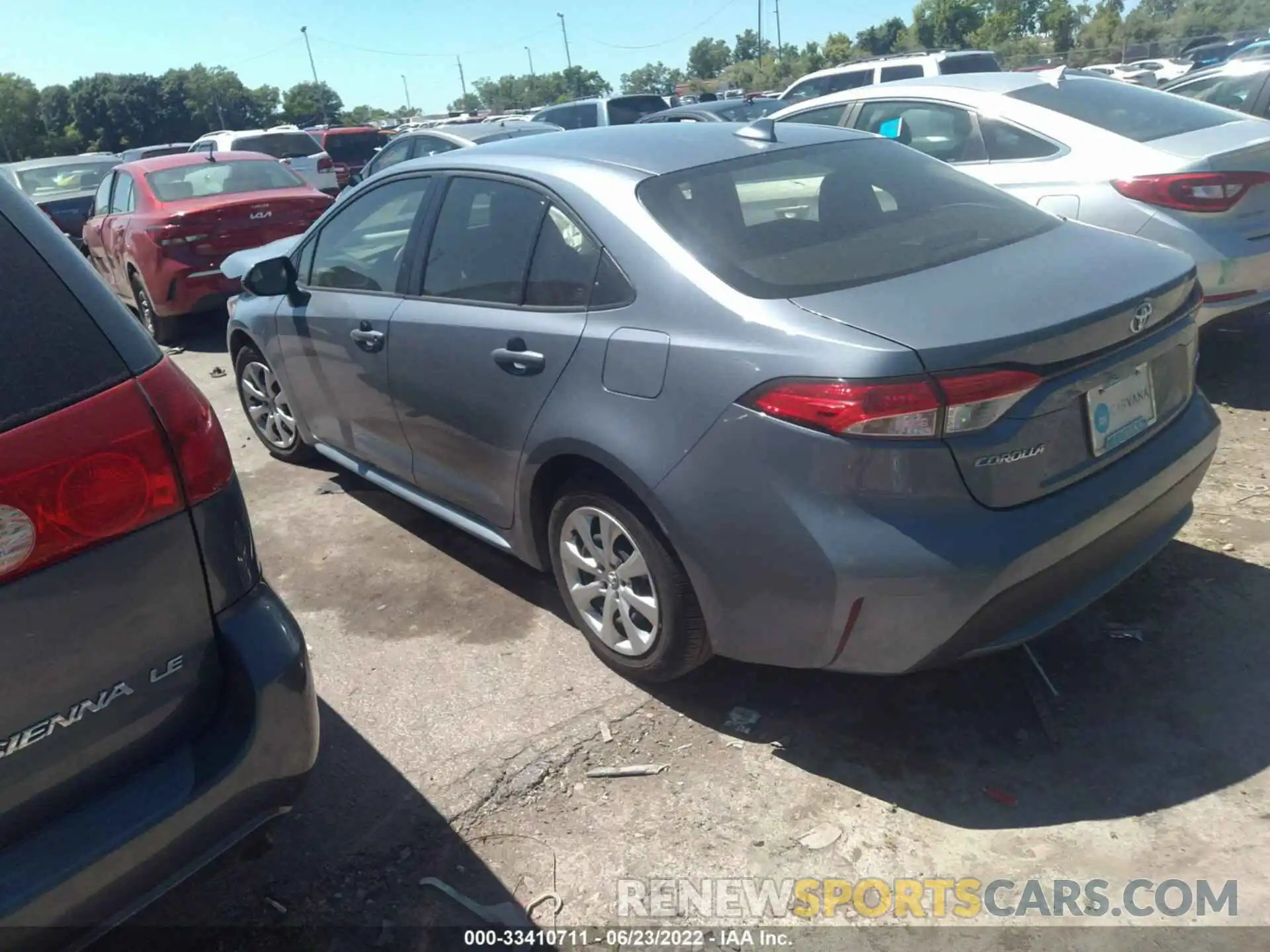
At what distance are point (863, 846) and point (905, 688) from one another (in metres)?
0.71

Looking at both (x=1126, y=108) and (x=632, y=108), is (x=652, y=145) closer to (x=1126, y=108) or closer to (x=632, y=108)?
(x=1126, y=108)

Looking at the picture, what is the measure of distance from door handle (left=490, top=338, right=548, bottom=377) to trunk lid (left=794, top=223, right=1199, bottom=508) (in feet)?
3.06

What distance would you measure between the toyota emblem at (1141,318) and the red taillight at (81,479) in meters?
2.44

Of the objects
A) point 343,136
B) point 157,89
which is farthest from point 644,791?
point 157,89

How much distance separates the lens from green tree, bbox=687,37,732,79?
118 metres

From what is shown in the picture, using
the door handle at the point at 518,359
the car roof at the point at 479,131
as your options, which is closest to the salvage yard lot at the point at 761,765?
the door handle at the point at 518,359

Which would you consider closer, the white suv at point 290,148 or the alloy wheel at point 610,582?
the alloy wheel at point 610,582

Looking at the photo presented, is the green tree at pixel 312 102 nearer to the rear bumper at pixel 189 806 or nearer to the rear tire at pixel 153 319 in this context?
the rear tire at pixel 153 319

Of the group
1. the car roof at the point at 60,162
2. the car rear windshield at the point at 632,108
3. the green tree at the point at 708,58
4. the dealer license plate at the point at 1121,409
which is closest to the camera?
the dealer license plate at the point at 1121,409

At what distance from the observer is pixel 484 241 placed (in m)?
3.58

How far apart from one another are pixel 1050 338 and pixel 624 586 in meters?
1.43

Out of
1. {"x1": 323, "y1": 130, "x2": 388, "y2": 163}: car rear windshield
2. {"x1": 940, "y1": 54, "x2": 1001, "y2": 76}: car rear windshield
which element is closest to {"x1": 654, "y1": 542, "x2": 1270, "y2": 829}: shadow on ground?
{"x1": 940, "y1": 54, "x2": 1001, "y2": 76}: car rear windshield

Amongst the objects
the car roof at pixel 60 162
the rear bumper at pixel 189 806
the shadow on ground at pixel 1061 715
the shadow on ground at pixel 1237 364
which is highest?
the car roof at pixel 60 162

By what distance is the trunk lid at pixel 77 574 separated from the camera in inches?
67.8
